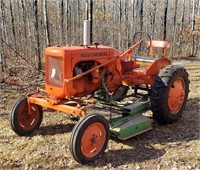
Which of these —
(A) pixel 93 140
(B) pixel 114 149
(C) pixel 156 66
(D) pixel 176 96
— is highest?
(C) pixel 156 66

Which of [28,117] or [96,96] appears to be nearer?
[28,117]

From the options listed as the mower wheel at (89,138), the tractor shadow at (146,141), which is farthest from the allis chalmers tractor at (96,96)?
the tractor shadow at (146,141)

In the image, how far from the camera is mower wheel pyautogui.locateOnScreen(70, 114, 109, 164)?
3.71 meters

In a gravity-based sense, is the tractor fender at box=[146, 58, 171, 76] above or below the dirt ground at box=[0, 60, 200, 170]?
above

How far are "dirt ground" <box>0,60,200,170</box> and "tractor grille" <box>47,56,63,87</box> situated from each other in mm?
922

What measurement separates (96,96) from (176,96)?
1.44 meters

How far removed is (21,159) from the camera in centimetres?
404

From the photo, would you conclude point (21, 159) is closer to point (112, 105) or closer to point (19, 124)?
point (19, 124)

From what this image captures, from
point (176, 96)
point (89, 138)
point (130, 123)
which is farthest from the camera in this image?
point (176, 96)

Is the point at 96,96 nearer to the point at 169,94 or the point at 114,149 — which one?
→ the point at 114,149

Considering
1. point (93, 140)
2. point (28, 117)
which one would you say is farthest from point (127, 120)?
point (28, 117)

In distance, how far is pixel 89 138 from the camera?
389 centimetres

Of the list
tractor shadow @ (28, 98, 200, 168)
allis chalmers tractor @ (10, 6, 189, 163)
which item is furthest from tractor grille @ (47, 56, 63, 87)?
tractor shadow @ (28, 98, 200, 168)

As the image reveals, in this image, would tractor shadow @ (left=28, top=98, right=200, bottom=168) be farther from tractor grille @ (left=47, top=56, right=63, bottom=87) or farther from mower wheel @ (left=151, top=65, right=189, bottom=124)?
tractor grille @ (left=47, top=56, right=63, bottom=87)
